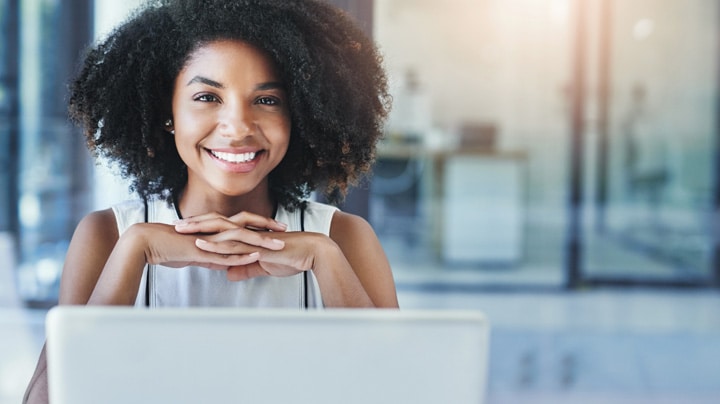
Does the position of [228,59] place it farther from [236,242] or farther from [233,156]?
[236,242]

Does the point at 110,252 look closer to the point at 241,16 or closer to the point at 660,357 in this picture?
the point at 241,16

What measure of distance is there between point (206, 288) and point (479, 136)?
11.8ft

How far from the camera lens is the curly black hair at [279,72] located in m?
1.09

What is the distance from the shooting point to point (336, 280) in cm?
106

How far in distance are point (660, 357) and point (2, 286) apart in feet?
9.14

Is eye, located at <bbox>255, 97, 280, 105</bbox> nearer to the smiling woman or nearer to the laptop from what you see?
the smiling woman

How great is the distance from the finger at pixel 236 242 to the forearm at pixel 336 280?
57 millimetres

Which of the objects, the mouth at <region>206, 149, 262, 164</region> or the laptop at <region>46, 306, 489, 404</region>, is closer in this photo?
the laptop at <region>46, 306, 489, 404</region>

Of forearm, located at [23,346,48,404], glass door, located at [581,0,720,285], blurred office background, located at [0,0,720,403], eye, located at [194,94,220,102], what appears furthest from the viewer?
glass door, located at [581,0,720,285]

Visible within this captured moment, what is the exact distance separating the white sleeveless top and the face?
11 cm

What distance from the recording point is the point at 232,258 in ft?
3.44

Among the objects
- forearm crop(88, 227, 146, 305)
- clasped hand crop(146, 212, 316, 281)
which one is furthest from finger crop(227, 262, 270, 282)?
forearm crop(88, 227, 146, 305)

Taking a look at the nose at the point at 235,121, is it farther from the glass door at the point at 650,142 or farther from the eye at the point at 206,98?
the glass door at the point at 650,142

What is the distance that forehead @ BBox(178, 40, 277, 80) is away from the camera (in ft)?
3.53
